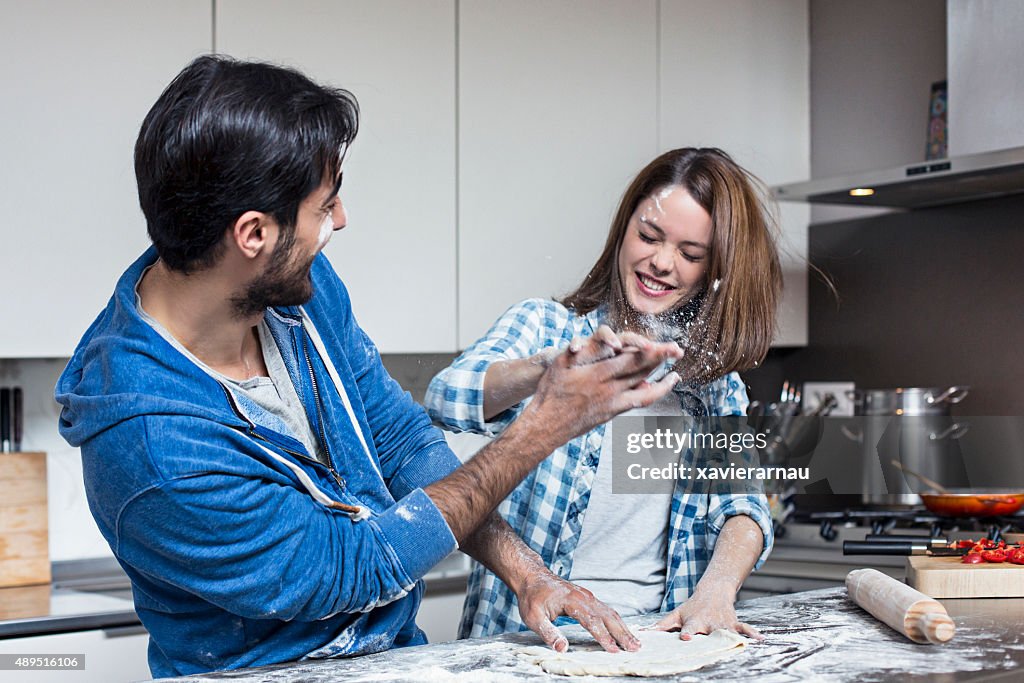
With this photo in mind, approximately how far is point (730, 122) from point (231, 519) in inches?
82.7

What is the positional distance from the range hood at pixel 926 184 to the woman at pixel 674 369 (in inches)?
33.7

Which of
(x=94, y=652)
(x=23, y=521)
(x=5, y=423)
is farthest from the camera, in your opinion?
(x=5, y=423)

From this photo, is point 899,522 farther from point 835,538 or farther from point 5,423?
point 5,423

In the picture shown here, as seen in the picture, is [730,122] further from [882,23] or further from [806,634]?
[806,634]

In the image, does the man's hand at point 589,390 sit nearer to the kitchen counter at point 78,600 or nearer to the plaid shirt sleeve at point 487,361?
the plaid shirt sleeve at point 487,361

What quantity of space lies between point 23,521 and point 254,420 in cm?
126

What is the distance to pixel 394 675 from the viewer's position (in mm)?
1091

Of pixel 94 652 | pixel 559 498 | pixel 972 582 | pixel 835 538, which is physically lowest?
pixel 94 652

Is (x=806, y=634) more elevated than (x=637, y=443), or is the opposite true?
(x=637, y=443)

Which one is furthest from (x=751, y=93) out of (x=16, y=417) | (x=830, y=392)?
(x=16, y=417)

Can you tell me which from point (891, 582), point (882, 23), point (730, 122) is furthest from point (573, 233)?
point (891, 582)

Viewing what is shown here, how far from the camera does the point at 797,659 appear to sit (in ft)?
3.79

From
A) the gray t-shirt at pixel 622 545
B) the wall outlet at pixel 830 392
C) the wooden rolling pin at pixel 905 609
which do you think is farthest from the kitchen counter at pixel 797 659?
the wall outlet at pixel 830 392

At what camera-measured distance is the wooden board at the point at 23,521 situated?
2.14 meters
